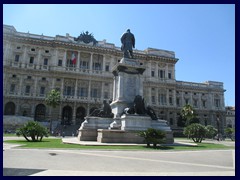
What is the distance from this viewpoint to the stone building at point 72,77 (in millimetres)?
53344

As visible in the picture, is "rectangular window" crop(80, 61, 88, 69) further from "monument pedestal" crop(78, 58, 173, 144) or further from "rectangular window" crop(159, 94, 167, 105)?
"monument pedestal" crop(78, 58, 173, 144)

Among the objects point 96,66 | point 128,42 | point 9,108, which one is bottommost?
point 9,108

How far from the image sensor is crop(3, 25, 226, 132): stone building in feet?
175

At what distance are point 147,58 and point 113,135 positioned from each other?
53.2 m

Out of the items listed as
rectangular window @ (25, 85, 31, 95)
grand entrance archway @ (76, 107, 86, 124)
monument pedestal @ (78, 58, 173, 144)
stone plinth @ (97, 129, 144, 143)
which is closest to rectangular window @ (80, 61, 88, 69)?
grand entrance archway @ (76, 107, 86, 124)

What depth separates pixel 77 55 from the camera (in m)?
60.0

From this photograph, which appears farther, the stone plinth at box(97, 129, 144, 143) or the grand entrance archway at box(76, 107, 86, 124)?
the grand entrance archway at box(76, 107, 86, 124)

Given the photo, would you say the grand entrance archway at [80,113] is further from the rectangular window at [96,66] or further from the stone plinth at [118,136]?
the stone plinth at [118,136]

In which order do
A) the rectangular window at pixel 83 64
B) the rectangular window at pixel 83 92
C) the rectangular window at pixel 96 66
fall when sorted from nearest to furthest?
the rectangular window at pixel 83 92 < the rectangular window at pixel 83 64 < the rectangular window at pixel 96 66

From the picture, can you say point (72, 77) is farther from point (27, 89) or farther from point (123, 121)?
point (123, 121)

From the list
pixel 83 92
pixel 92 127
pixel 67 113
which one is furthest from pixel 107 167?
pixel 83 92

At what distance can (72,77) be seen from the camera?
57.5m

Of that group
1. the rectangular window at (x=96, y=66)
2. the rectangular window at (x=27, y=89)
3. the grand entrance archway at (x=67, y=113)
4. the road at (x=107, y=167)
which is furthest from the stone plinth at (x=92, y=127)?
the rectangular window at (x=96, y=66)
